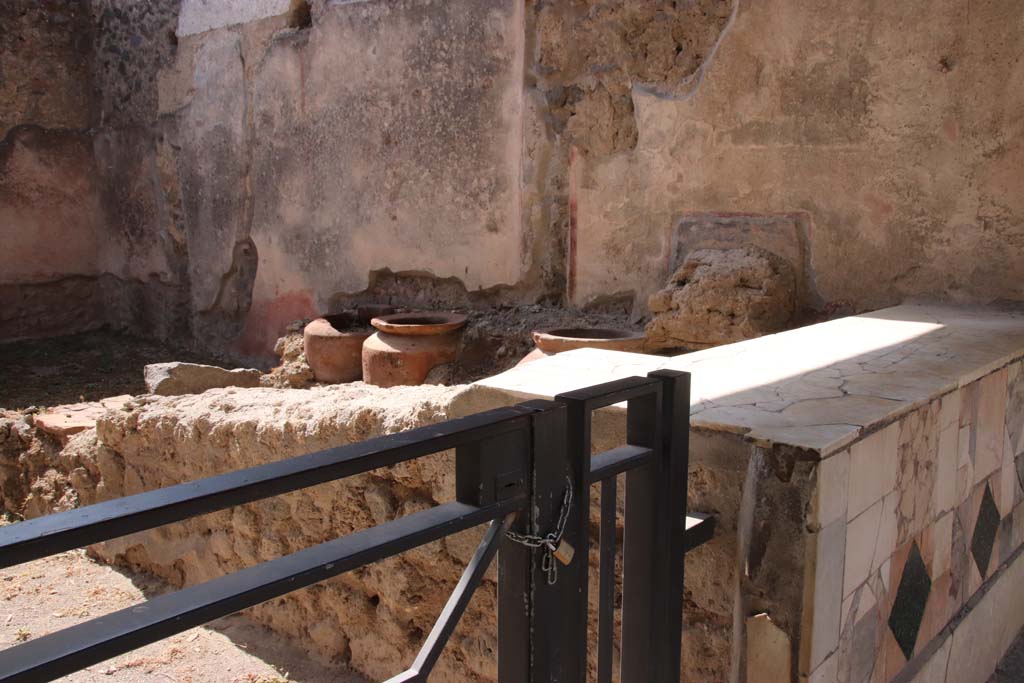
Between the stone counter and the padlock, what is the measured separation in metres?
0.44

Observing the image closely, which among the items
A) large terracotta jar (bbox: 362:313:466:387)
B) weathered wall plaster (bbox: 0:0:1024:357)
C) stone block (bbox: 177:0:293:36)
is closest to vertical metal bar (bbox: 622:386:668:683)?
weathered wall plaster (bbox: 0:0:1024:357)

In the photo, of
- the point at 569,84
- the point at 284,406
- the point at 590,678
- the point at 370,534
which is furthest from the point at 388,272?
the point at 370,534

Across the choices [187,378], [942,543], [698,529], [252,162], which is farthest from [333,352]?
[698,529]

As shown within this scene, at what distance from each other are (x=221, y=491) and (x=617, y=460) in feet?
2.12

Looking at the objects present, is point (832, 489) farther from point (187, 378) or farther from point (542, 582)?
point (187, 378)

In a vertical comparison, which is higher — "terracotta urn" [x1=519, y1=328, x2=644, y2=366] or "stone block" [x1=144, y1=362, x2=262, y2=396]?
"terracotta urn" [x1=519, y1=328, x2=644, y2=366]

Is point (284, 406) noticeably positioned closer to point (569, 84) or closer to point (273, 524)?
point (273, 524)

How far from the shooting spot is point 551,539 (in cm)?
113

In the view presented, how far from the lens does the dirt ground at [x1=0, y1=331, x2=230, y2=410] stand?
588 centimetres

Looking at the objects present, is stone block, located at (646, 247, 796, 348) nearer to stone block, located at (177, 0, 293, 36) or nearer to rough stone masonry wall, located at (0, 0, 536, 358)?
rough stone masonry wall, located at (0, 0, 536, 358)

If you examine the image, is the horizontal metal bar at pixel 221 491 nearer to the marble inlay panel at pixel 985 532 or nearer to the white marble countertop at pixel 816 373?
the white marble countertop at pixel 816 373

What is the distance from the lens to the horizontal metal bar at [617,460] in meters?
1.23

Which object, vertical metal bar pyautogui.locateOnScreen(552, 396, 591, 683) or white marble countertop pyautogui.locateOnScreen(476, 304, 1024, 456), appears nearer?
vertical metal bar pyautogui.locateOnScreen(552, 396, 591, 683)

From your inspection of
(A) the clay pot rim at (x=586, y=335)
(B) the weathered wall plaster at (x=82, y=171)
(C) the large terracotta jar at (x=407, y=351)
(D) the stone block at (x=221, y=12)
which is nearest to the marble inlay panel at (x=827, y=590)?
(A) the clay pot rim at (x=586, y=335)
